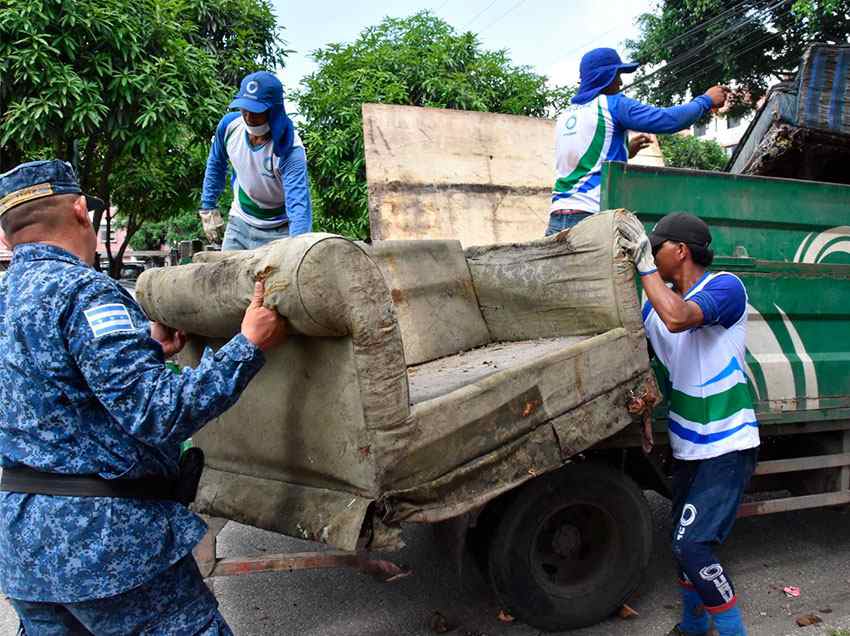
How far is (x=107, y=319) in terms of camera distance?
185cm

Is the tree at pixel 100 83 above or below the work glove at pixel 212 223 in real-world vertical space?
above

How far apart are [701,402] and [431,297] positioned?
4.64 feet

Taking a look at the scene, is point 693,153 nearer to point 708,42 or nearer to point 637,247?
point 708,42

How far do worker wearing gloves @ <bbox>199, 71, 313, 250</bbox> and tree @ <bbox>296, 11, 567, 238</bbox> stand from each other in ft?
16.8

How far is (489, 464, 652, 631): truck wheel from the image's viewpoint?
9.52ft

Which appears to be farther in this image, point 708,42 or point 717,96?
point 708,42

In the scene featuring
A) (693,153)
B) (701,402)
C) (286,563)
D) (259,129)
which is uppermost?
(693,153)

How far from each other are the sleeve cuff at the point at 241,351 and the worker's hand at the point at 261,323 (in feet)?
0.08

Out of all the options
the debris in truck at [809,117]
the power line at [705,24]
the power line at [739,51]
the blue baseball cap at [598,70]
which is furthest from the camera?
the power line at [739,51]

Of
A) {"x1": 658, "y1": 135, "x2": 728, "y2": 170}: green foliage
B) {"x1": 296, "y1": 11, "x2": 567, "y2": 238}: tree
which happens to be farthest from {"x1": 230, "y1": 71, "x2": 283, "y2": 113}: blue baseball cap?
{"x1": 658, "y1": 135, "x2": 728, "y2": 170}: green foliage

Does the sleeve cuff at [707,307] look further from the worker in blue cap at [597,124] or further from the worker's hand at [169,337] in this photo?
the worker's hand at [169,337]

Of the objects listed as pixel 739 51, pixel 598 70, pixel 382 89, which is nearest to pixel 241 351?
pixel 598 70

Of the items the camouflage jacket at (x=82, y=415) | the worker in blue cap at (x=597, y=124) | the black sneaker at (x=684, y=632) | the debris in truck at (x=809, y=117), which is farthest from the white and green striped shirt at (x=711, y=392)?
the debris in truck at (x=809, y=117)

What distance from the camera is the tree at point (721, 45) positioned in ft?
51.3
